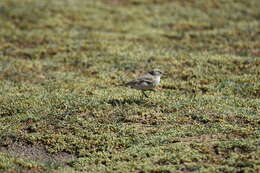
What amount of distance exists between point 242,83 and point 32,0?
1568 centimetres

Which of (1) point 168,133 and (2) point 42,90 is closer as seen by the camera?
(1) point 168,133

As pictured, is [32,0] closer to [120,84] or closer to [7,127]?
[120,84]

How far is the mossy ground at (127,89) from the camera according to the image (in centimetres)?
1183

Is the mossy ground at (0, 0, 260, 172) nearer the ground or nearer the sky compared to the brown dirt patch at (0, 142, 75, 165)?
nearer the sky

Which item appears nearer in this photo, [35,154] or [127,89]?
[35,154]

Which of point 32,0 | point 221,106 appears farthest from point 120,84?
point 32,0

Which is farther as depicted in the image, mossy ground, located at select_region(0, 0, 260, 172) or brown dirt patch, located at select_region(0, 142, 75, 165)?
brown dirt patch, located at select_region(0, 142, 75, 165)

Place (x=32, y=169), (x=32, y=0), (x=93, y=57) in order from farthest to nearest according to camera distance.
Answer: (x=32, y=0) < (x=93, y=57) < (x=32, y=169)

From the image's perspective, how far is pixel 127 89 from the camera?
17125mm

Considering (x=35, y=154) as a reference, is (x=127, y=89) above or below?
above

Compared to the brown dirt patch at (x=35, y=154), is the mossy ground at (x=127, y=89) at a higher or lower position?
higher

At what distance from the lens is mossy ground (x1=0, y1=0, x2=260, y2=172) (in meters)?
11.8

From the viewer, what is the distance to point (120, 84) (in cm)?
1784

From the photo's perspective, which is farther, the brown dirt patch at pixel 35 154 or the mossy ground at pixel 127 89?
the brown dirt patch at pixel 35 154
